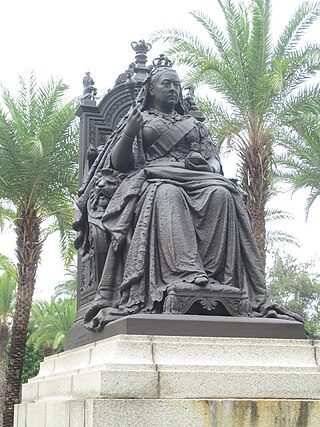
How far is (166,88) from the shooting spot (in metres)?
7.79

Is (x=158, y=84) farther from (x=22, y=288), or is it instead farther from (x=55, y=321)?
(x=55, y=321)

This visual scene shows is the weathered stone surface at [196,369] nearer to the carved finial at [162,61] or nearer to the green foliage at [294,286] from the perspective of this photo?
the carved finial at [162,61]

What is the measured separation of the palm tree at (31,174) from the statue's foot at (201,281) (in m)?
11.2

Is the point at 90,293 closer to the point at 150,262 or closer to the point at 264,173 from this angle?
the point at 150,262

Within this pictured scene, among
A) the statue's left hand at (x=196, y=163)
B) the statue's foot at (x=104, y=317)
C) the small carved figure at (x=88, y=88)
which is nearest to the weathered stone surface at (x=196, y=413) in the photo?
the statue's foot at (x=104, y=317)

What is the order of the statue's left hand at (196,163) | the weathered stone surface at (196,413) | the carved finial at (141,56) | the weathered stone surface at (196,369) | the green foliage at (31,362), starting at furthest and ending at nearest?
the green foliage at (31,362)
the carved finial at (141,56)
the statue's left hand at (196,163)
the weathered stone surface at (196,369)
the weathered stone surface at (196,413)

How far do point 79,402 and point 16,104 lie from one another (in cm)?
1367

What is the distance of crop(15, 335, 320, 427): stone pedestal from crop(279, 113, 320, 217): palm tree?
37.6ft

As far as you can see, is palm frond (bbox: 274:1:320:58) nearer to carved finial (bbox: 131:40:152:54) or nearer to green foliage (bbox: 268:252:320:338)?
carved finial (bbox: 131:40:152:54)

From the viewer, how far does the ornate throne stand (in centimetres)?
623

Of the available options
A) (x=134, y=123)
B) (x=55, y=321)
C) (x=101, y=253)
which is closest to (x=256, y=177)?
(x=134, y=123)

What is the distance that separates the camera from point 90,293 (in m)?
7.87

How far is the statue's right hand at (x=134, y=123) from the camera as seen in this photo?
7.10 metres

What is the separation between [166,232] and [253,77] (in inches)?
407
